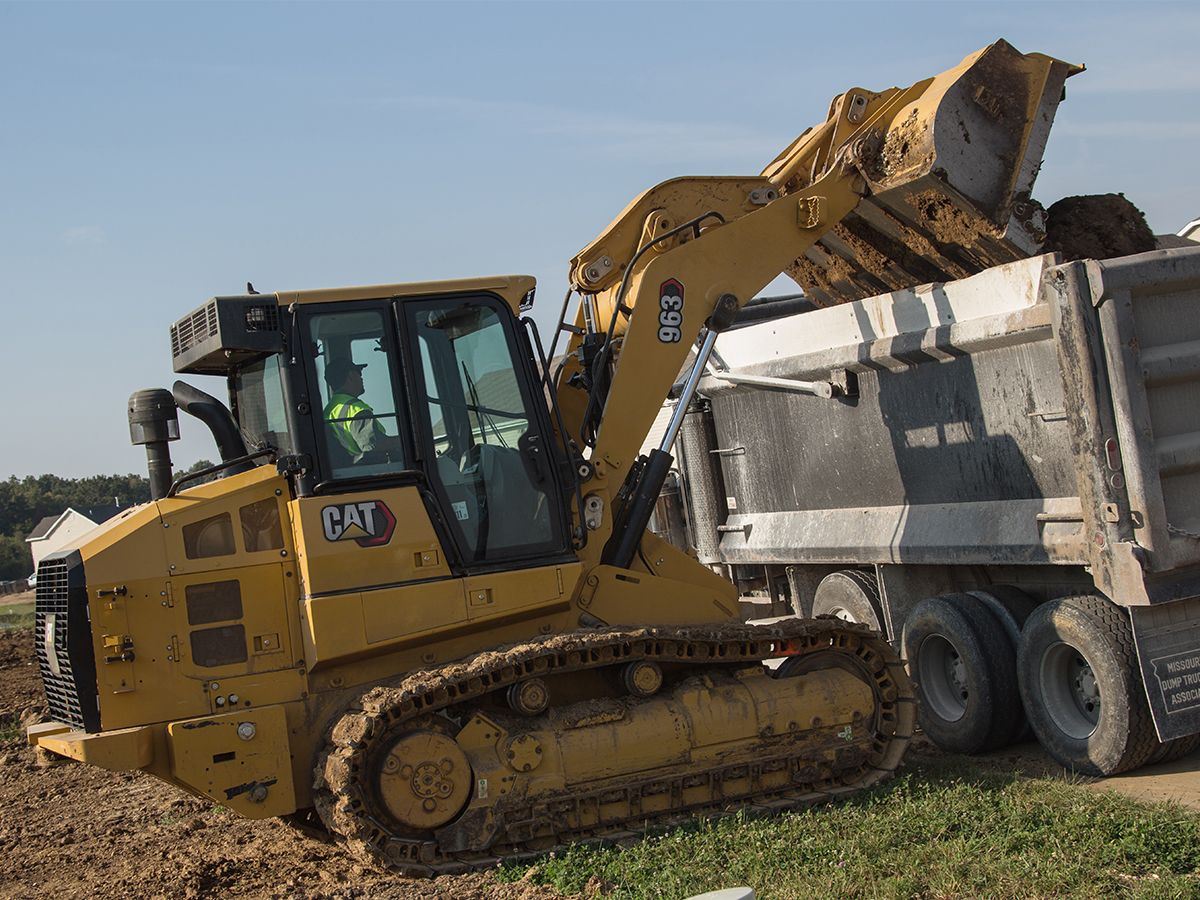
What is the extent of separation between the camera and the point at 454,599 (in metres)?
7.12

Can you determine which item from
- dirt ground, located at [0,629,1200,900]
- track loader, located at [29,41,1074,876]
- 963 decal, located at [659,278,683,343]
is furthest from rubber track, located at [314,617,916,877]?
963 decal, located at [659,278,683,343]

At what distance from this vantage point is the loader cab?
23.2 ft

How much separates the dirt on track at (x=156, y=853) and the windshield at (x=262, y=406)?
206 cm

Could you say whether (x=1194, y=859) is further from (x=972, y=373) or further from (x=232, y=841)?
(x=232, y=841)

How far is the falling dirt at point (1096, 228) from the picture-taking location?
27.4 feet

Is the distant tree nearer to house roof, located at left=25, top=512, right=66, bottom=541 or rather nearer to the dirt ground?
house roof, located at left=25, top=512, right=66, bottom=541

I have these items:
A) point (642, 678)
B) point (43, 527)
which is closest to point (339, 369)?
point (642, 678)

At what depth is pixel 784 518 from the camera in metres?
10.2

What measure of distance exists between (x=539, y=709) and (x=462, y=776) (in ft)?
1.85

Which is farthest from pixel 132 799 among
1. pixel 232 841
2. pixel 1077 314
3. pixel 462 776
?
pixel 1077 314

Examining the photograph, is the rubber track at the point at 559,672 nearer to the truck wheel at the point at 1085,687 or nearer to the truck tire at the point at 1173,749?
the truck wheel at the point at 1085,687

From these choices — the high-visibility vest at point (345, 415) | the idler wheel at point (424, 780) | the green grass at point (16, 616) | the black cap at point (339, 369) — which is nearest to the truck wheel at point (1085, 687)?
the idler wheel at point (424, 780)

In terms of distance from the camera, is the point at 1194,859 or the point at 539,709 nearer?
the point at 1194,859

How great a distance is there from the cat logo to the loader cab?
0.09m
